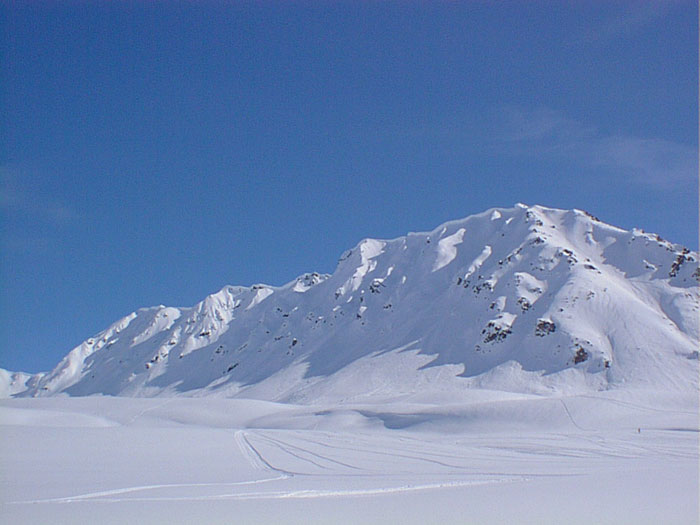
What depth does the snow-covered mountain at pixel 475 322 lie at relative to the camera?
311 ft

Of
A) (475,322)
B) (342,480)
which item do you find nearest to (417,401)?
(475,322)

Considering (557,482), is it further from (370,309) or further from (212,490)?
(370,309)

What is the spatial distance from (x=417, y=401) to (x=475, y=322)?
1706 inches

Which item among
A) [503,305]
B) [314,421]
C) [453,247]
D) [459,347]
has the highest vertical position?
[453,247]

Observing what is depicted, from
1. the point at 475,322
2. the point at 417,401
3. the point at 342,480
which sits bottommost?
the point at 342,480

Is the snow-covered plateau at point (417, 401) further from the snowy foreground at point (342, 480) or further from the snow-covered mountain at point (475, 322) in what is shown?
the snow-covered mountain at point (475, 322)

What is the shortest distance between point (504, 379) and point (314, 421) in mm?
42901

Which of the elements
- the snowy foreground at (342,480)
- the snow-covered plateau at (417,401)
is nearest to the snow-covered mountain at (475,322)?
the snow-covered plateau at (417,401)

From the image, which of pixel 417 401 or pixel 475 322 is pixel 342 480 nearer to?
pixel 417 401

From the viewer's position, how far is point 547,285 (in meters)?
114

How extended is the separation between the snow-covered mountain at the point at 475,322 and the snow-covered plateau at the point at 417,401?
0.48 m

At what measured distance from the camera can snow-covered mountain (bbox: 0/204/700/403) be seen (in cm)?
9475

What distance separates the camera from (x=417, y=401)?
75062mm

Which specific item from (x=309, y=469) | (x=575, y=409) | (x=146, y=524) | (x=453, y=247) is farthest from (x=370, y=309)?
(x=146, y=524)
